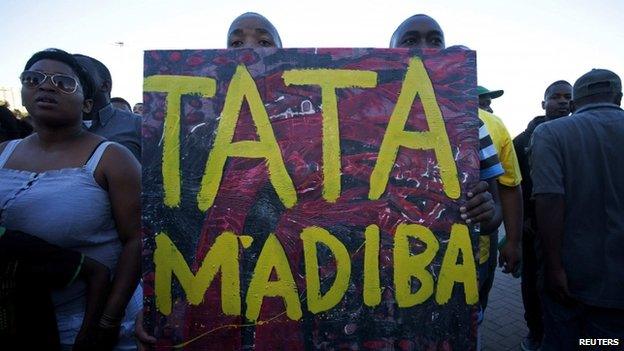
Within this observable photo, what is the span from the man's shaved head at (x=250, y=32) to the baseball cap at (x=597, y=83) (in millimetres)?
1832

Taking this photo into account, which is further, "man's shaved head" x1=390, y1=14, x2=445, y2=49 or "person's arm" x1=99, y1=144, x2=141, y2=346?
"man's shaved head" x1=390, y1=14, x2=445, y2=49

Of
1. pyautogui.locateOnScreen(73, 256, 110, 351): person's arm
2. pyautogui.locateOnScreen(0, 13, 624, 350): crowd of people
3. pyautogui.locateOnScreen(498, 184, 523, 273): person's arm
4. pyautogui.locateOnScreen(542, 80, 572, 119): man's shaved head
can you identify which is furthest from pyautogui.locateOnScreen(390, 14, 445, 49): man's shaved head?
pyautogui.locateOnScreen(542, 80, 572, 119): man's shaved head

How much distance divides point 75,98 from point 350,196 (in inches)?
47.0

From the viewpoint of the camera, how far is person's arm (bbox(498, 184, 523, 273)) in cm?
161

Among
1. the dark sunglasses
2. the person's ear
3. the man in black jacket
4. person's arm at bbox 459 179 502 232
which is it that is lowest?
the man in black jacket

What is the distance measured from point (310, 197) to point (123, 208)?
75 centimetres

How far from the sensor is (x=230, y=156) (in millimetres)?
1182

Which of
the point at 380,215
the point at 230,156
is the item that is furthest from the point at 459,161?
the point at 230,156

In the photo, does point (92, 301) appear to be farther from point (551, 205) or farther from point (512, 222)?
point (551, 205)

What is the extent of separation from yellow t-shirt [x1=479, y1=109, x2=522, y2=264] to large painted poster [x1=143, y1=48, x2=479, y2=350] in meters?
0.58

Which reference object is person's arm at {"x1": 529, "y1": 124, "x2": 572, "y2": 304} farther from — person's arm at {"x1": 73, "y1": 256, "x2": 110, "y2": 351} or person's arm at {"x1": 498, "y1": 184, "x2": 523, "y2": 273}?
person's arm at {"x1": 73, "y1": 256, "x2": 110, "y2": 351}

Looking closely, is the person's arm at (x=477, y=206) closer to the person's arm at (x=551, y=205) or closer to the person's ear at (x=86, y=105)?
the person's arm at (x=551, y=205)

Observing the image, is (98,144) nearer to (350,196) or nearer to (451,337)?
(350,196)

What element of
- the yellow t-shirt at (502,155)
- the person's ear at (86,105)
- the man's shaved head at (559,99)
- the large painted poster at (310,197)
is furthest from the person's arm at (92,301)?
the man's shaved head at (559,99)
